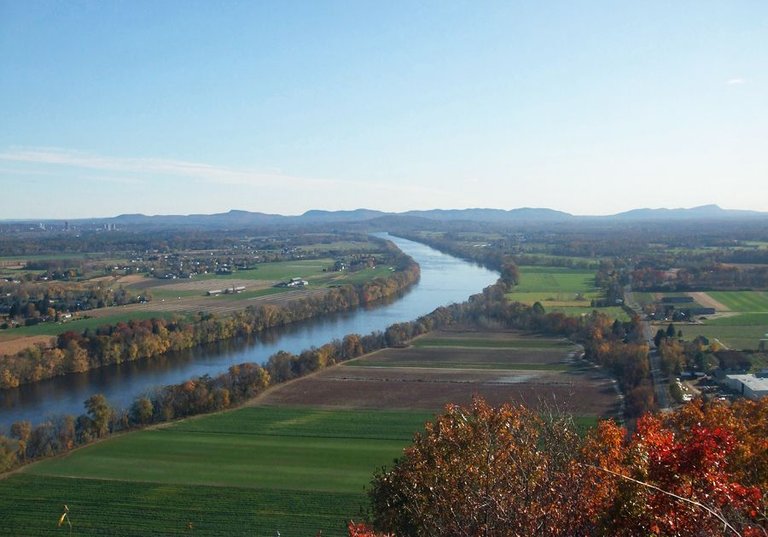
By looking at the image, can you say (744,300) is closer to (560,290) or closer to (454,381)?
(560,290)

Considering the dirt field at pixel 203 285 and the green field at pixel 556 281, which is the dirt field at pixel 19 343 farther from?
the green field at pixel 556 281

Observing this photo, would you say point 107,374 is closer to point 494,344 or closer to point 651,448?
point 494,344

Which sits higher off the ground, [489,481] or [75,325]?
[489,481]

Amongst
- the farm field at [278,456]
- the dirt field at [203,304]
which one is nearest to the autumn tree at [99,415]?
the farm field at [278,456]

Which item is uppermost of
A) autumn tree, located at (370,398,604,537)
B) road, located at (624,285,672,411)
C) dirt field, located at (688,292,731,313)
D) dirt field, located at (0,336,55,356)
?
autumn tree, located at (370,398,604,537)

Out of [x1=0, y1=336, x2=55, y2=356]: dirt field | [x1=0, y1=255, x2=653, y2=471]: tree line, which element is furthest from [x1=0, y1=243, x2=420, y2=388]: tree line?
[x1=0, y1=336, x2=55, y2=356]: dirt field

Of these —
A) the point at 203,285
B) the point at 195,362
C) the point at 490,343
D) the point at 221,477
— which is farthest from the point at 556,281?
the point at 221,477

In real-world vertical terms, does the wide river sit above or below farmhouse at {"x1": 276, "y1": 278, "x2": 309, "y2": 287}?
below

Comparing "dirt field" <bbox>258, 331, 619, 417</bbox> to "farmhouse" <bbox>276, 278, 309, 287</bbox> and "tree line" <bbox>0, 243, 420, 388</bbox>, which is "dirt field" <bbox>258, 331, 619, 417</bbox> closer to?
"tree line" <bbox>0, 243, 420, 388</bbox>
